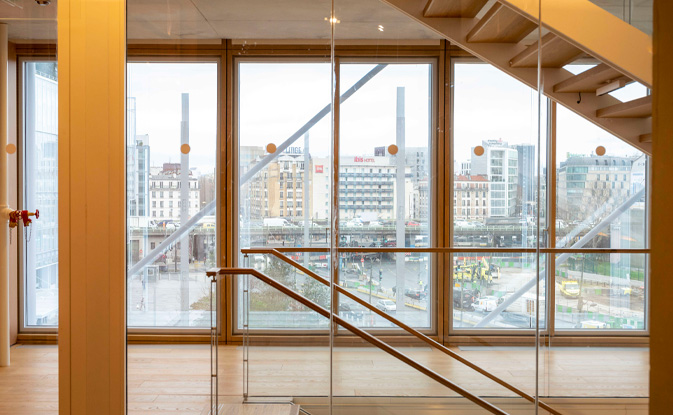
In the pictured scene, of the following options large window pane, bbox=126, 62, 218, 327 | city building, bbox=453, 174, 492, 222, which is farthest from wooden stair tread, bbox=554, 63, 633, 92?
large window pane, bbox=126, 62, 218, 327

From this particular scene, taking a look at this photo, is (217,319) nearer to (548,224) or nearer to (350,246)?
(350,246)

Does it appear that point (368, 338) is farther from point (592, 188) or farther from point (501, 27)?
point (501, 27)

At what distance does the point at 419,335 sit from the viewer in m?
2.08

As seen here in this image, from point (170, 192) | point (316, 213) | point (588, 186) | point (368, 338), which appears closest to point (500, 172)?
point (588, 186)

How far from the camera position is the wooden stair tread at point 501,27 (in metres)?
1.97

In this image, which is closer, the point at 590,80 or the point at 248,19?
the point at 590,80

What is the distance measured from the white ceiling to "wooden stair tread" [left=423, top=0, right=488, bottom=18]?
0.08 metres

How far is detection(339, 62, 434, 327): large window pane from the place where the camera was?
207 cm

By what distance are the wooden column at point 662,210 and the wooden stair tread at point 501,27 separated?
1.84 m

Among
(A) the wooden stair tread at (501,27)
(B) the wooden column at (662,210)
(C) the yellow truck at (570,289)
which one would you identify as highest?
(A) the wooden stair tread at (501,27)

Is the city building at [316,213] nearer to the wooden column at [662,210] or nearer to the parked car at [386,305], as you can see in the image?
the parked car at [386,305]

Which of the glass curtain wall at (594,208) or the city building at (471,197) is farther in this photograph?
the city building at (471,197)

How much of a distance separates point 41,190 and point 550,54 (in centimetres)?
231

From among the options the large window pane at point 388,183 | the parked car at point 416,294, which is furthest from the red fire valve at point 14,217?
the parked car at point 416,294
